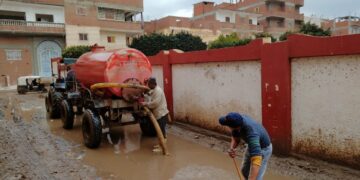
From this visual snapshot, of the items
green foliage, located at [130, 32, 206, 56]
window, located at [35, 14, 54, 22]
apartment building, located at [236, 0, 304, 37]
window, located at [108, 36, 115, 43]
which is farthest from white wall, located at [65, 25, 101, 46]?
apartment building, located at [236, 0, 304, 37]

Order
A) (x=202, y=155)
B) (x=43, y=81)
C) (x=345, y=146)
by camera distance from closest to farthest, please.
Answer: (x=345, y=146) < (x=202, y=155) < (x=43, y=81)

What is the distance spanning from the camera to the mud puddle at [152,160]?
5.70m

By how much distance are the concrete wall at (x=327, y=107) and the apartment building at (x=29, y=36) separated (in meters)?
30.9

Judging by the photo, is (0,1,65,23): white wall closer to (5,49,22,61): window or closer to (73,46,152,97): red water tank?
(5,49,22,61): window

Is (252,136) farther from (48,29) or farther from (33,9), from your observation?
(33,9)

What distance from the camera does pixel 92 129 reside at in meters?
7.24

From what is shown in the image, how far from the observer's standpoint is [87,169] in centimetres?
606

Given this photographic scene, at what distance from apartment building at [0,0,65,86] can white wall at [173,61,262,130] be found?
26.5 m

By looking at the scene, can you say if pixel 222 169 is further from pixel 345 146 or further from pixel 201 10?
pixel 201 10

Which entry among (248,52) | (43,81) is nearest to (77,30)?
(43,81)

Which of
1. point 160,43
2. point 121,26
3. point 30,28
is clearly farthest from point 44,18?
point 160,43

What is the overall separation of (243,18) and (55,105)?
46.6 metres

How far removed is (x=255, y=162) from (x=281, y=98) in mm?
3109

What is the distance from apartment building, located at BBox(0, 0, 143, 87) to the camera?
31.1m
